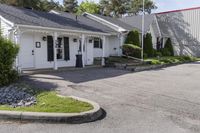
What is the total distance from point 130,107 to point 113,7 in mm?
54355

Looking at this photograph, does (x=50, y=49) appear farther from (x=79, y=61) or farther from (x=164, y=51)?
(x=164, y=51)

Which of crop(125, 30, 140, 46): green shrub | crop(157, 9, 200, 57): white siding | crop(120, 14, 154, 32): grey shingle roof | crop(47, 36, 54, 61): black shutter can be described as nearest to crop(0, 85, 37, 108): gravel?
crop(47, 36, 54, 61): black shutter

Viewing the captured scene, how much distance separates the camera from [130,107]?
8.60 m

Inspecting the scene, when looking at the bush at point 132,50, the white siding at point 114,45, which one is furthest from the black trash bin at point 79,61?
the white siding at point 114,45

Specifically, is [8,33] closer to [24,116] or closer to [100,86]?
[100,86]

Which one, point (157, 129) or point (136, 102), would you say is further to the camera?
point (136, 102)

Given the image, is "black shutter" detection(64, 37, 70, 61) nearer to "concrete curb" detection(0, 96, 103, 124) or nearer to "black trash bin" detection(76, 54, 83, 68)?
"black trash bin" detection(76, 54, 83, 68)

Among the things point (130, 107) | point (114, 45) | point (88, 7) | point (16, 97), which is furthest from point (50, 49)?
point (88, 7)

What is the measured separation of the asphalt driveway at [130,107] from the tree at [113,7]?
48420mm

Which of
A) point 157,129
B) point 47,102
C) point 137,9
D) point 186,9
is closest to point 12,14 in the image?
point 47,102

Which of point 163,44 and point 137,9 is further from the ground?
point 137,9

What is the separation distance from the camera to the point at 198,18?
36.3 m

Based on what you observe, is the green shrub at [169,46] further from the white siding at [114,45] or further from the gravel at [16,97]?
the gravel at [16,97]

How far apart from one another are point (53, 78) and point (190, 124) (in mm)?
8580
